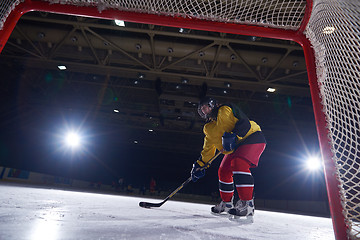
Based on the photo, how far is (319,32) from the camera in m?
1.72

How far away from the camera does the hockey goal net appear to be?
133 cm

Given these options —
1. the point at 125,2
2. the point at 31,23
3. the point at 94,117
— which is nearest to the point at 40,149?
the point at 94,117

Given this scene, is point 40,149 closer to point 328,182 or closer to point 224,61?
point 224,61

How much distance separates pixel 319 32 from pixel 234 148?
1.22m

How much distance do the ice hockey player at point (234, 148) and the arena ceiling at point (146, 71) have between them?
3612mm

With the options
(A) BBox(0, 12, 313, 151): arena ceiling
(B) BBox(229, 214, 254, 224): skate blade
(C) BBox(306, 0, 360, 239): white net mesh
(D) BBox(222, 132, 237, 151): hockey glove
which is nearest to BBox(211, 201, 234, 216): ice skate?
(B) BBox(229, 214, 254, 224): skate blade

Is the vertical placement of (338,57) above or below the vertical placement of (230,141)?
above

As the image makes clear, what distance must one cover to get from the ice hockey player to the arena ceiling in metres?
3.61

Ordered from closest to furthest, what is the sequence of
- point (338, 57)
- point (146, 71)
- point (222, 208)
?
point (338, 57) → point (222, 208) → point (146, 71)

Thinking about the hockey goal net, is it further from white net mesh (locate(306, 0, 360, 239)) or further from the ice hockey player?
the ice hockey player

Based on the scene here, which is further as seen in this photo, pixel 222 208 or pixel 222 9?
pixel 222 208

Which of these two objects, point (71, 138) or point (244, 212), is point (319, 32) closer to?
point (244, 212)

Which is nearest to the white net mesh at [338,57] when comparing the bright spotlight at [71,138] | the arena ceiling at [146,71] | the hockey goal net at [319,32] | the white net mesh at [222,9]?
the hockey goal net at [319,32]

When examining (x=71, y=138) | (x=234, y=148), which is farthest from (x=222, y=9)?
(x=71, y=138)
